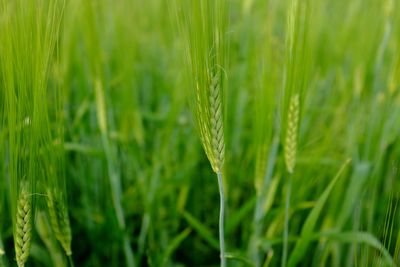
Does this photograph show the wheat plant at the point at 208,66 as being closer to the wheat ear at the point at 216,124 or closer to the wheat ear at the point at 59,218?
the wheat ear at the point at 216,124

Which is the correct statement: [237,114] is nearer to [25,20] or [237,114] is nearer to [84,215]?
[84,215]

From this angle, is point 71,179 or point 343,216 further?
point 71,179

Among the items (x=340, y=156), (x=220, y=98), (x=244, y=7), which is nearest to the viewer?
(x=220, y=98)

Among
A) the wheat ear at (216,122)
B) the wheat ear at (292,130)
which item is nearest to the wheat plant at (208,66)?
the wheat ear at (216,122)

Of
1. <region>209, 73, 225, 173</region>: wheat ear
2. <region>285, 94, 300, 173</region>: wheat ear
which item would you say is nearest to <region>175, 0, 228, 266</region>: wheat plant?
<region>209, 73, 225, 173</region>: wheat ear

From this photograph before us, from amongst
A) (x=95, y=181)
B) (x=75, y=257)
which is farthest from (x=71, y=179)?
(x=75, y=257)

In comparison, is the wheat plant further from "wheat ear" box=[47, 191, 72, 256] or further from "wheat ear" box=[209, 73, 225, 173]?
"wheat ear" box=[47, 191, 72, 256]

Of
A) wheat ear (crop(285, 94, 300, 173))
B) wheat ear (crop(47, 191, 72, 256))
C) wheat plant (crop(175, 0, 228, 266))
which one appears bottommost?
wheat ear (crop(47, 191, 72, 256))

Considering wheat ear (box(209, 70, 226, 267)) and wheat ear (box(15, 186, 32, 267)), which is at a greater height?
wheat ear (box(209, 70, 226, 267))
